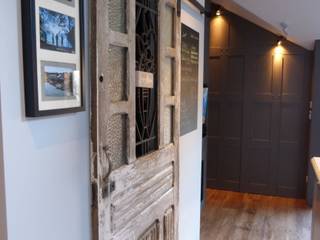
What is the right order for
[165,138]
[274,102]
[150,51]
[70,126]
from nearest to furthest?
[70,126] → [150,51] → [165,138] → [274,102]

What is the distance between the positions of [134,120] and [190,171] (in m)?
1.29

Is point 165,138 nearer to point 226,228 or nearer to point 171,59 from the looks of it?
point 171,59

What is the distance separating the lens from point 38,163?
1035 millimetres

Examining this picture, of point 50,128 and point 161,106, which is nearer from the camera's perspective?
point 50,128

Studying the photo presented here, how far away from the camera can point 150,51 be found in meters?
1.82

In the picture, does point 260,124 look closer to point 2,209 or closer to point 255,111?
point 255,111

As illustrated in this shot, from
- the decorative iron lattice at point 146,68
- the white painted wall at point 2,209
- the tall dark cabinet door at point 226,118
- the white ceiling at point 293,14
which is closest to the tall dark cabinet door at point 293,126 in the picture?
the white ceiling at point 293,14

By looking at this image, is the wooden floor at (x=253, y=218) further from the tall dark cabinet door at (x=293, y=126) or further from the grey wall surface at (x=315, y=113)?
the grey wall surface at (x=315, y=113)

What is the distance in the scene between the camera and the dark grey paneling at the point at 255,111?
4.48 m

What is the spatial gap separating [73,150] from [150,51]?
840 mm

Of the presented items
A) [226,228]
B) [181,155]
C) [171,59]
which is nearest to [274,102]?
[226,228]

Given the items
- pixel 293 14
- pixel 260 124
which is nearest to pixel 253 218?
pixel 260 124

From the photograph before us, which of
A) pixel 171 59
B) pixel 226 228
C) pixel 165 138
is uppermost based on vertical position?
pixel 171 59

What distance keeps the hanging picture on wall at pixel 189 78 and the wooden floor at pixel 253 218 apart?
147cm
